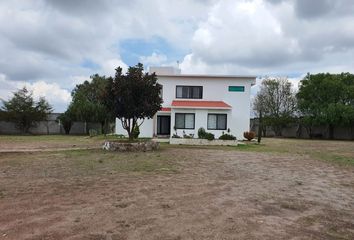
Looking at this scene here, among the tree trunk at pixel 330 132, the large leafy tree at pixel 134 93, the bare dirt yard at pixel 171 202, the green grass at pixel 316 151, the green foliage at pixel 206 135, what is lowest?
the bare dirt yard at pixel 171 202

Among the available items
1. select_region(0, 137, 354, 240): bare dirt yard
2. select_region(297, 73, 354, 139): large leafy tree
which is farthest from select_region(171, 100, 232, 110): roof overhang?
select_region(297, 73, 354, 139): large leafy tree

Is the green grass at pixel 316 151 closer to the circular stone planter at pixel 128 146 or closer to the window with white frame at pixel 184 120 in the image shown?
the window with white frame at pixel 184 120

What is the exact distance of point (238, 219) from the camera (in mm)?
6680

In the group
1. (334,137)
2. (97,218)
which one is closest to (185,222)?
(97,218)

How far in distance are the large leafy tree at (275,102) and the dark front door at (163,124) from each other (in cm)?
1913

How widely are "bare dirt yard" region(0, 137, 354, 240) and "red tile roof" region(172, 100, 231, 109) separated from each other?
16.6 m

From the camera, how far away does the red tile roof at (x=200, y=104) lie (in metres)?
30.4

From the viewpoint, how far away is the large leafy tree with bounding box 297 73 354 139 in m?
42.9

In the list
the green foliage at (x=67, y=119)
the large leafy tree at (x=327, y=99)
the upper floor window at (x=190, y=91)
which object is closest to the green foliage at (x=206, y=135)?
the upper floor window at (x=190, y=91)

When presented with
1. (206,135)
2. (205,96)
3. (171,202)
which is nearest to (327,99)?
(205,96)

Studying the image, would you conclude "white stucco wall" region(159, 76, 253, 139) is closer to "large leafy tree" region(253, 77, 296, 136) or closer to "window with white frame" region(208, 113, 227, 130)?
"window with white frame" region(208, 113, 227, 130)

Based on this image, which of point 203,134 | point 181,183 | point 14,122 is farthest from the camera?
point 14,122

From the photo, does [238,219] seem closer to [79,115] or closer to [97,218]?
[97,218]

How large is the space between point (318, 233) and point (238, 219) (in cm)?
131
